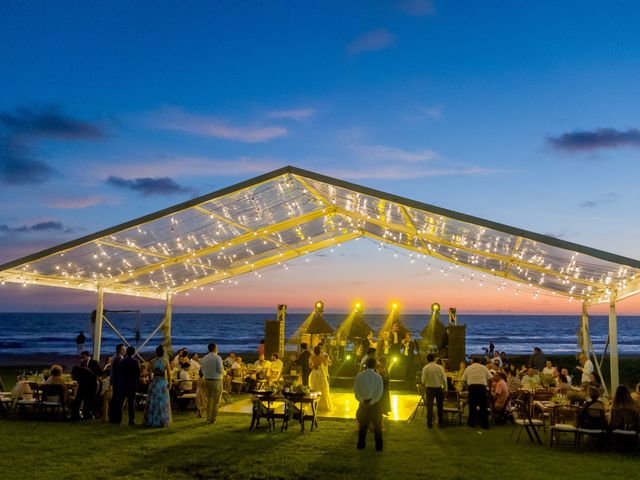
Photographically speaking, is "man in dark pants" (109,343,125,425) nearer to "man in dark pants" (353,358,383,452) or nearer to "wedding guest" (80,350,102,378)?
"wedding guest" (80,350,102,378)

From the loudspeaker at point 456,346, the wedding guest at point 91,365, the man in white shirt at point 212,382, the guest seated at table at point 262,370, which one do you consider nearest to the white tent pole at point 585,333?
the loudspeaker at point 456,346

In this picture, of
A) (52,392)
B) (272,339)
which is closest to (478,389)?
(52,392)

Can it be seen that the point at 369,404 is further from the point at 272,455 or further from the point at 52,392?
the point at 52,392

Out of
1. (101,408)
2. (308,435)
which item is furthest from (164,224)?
(308,435)

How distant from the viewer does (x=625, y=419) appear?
8469mm

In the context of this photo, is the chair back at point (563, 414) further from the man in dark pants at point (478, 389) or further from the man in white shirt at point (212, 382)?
the man in white shirt at point (212, 382)

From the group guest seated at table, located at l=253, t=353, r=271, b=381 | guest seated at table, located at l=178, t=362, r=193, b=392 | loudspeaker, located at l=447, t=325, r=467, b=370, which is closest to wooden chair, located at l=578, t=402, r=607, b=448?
guest seated at table, located at l=178, t=362, r=193, b=392

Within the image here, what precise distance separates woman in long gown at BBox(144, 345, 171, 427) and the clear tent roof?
252 cm

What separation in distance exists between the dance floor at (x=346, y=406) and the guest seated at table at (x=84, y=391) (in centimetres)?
245

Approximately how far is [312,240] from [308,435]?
8465mm

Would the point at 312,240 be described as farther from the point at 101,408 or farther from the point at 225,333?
the point at 225,333

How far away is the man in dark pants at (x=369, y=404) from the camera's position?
820 cm

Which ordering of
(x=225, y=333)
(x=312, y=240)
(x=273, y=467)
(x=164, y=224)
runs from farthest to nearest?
1. (x=225, y=333)
2. (x=312, y=240)
3. (x=164, y=224)
4. (x=273, y=467)

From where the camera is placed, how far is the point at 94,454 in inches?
298
